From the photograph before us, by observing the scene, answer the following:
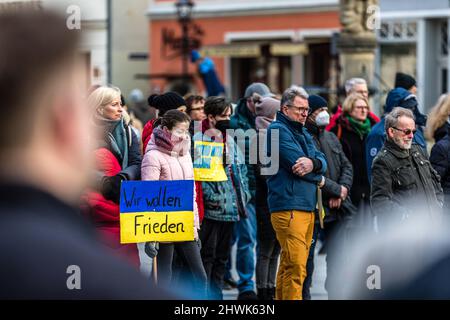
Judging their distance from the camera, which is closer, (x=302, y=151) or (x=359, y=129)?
(x=302, y=151)

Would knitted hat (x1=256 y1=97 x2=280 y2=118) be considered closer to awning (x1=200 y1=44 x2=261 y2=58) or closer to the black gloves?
the black gloves

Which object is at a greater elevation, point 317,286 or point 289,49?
point 289,49

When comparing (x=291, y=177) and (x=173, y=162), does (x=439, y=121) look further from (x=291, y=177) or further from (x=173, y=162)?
(x=173, y=162)

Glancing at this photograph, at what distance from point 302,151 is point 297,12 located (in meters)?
25.7

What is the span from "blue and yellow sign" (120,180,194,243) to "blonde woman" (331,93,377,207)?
2871 millimetres

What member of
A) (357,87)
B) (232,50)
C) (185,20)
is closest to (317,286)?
(357,87)

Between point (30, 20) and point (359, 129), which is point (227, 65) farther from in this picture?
point (30, 20)

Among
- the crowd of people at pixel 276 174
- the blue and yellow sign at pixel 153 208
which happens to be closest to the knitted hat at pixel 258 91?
the crowd of people at pixel 276 174

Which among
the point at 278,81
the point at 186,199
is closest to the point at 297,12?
the point at 278,81

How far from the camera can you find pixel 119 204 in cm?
701

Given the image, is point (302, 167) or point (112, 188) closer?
point (112, 188)

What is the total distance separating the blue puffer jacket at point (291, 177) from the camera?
801 cm

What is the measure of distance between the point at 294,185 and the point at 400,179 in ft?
2.77

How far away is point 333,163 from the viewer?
9.22 meters
